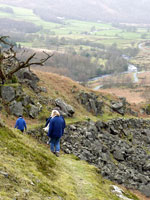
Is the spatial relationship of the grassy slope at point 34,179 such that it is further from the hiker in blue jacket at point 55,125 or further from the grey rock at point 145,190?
the grey rock at point 145,190

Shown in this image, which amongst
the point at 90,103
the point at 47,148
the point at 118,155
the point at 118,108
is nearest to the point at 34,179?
the point at 47,148

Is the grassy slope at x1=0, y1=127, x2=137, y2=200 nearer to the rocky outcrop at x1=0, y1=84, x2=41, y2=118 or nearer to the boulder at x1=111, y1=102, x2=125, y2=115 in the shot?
the rocky outcrop at x1=0, y1=84, x2=41, y2=118

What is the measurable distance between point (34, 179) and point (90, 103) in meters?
31.1

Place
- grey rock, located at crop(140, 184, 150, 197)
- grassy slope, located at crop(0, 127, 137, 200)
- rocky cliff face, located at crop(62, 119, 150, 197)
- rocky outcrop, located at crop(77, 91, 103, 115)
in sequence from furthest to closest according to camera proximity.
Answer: rocky outcrop, located at crop(77, 91, 103, 115) < rocky cliff face, located at crop(62, 119, 150, 197) < grey rock, located at crop(140, 184, 150, 197) < grassy slope, located at crop(0, 127, 137, 200)

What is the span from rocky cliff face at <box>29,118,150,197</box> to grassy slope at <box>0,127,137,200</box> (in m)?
9.85

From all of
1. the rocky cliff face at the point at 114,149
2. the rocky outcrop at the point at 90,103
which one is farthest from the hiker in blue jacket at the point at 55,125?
the rocky outcrop at the point at 90,103

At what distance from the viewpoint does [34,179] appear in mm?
10711

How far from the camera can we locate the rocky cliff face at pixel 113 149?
2651cm

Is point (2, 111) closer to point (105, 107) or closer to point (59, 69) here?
point (105, 107)

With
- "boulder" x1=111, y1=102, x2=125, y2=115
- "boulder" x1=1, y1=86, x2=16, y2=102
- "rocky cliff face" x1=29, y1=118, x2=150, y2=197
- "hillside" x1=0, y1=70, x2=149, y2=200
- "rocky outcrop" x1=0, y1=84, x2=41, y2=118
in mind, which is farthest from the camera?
"boulder" x1=111, y1=102, x2=125, y2=115

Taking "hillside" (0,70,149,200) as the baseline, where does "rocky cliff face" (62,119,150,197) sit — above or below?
below

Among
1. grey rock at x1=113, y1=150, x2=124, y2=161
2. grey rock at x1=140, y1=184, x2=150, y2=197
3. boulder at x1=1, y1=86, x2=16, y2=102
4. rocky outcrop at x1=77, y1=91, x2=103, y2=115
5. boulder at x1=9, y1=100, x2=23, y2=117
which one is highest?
boulder at x1=1, y1=86, x2=16, y2=102

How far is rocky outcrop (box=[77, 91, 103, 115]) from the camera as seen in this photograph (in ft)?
134

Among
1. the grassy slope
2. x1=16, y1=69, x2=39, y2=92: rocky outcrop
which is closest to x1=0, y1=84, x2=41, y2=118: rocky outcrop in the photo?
x1=16, y1=69, x2=39, y2=92: rocky outcrop
